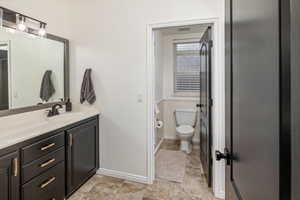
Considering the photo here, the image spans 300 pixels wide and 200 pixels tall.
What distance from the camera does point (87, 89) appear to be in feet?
8.47

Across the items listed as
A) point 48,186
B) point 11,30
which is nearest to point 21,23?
point 11,30

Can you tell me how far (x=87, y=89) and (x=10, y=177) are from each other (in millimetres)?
1410

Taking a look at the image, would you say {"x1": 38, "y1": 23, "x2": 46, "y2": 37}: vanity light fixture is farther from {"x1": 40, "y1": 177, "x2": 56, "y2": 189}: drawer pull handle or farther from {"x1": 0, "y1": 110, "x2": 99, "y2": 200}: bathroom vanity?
{"x1": 40, "y1": 177, "x2": 56, "y2": 189}: drawer pull handle

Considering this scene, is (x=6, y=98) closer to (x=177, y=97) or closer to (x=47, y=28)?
(x=47, y=28)

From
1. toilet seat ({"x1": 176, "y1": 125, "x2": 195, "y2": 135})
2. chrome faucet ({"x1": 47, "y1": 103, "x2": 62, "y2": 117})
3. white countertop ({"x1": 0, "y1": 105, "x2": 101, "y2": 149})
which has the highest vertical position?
chrome faucet ({"x1": 47, "y1": 103, "x2": 62, "y2": 117})

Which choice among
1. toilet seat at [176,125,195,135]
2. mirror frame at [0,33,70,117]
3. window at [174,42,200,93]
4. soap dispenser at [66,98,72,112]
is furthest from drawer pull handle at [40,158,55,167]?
window at [174,42,200,93]

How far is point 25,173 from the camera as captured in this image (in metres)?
1.54

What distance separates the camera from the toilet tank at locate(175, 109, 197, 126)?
3906mm

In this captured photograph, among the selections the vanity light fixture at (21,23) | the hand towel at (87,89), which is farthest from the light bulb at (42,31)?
the hand towel at (87,89)

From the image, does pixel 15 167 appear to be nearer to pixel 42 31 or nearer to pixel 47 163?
pixel 47 163

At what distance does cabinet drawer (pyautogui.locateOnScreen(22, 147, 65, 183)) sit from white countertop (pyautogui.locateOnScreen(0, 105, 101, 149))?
25 centimetres

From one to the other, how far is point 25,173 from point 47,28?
71.5 inches

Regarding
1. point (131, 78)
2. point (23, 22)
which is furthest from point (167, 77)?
point (23, 22)

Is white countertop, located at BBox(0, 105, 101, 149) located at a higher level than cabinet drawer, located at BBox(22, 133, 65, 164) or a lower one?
higher
